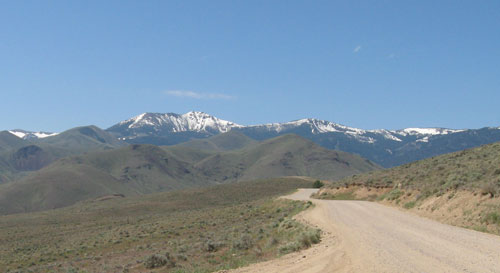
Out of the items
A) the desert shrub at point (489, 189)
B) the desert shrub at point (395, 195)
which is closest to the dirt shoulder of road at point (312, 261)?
the desert shrub at point (489, 189)

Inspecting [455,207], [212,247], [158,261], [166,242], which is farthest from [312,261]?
[166,242]

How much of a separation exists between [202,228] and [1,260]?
18936 millimetres

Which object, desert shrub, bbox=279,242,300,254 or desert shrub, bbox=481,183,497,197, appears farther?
desert shrub, bbox=481,183,497,197

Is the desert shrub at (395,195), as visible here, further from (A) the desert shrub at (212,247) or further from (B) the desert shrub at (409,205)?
(A) the desert shrub at (212,247)

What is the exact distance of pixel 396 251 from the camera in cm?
1541

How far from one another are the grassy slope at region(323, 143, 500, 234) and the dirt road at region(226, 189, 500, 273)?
1717 millimetres

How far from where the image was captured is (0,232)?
6594cm

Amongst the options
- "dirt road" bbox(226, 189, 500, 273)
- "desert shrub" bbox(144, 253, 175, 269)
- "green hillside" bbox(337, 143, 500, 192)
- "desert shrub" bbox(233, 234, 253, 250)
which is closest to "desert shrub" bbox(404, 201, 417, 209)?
"green hillside" bbox(337, 143, 500, 192)

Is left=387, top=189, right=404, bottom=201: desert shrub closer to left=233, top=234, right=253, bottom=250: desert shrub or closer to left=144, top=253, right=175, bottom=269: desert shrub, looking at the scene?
left=233, top=234, right=253, bottom=250: desert shrub

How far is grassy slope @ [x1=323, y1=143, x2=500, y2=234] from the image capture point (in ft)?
72.9

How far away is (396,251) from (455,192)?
13.7 m

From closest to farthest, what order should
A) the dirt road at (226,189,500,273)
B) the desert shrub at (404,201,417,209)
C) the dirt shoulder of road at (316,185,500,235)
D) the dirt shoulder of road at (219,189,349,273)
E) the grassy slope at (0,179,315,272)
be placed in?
the dirt road at (226,189,500,273)
the dirt shoulder of road at (219,189,349,273)
the dirt shoulder of road at (316,185,500,235)
the grassy slope at (0,179,315,272)
the desert shrub at (404,201,417,209)

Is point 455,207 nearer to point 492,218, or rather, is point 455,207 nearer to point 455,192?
point 455,192

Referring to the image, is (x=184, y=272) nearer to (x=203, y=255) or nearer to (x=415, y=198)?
(x=203, y=255)
